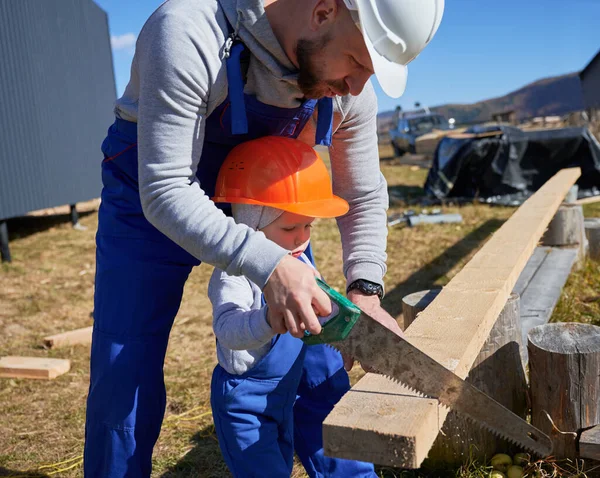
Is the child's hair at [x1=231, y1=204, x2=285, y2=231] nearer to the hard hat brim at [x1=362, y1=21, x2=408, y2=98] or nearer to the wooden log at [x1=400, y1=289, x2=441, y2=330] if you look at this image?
the hard hat brim at [x1=362, y1=21, x2=408, y2=98]

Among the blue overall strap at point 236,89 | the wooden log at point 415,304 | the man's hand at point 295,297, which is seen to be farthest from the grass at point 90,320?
the blue overall strap at point 236,89

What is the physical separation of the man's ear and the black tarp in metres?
10.6

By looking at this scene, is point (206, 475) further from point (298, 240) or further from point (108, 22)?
point (108, 22)

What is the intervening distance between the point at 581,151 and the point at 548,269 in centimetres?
682

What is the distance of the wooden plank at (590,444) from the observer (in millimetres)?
2979

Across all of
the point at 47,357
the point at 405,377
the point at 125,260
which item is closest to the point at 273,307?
the point at 405,377

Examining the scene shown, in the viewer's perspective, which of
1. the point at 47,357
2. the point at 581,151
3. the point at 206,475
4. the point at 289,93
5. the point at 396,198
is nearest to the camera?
the point at 289,93

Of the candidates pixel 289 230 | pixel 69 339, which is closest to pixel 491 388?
pixel 289 230

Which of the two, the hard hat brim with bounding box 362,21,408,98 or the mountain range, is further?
the mountain range

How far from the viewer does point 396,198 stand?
13820 mm

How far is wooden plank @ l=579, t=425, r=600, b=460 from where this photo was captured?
9.77ft

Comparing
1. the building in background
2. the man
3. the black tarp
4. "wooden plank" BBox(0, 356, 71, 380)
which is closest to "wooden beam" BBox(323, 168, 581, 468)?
the man

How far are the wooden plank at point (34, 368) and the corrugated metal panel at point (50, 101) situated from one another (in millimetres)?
4520

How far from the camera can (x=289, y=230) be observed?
2.39 meters
